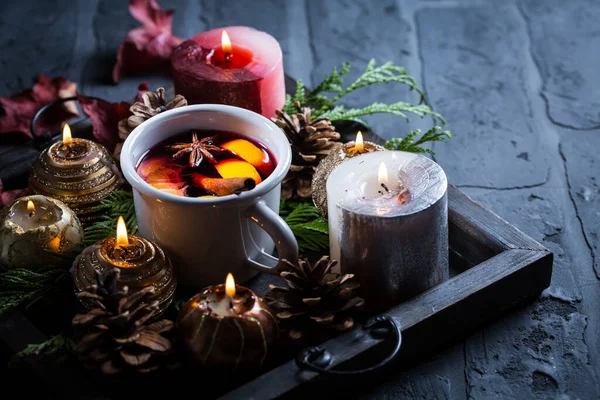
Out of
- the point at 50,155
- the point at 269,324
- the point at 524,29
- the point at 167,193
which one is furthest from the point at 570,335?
the point at 524,29

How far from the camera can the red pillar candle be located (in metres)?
0.95

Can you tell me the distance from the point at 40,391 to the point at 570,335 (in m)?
0.51

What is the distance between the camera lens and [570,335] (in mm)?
832

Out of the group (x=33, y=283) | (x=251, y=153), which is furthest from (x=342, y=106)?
(x=33, y=283)

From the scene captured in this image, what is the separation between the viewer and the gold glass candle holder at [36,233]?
0.81 metres

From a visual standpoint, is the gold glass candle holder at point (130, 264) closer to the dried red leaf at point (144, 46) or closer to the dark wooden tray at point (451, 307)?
the dark wooden tray at point (451, 307)

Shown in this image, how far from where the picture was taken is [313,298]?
77cm

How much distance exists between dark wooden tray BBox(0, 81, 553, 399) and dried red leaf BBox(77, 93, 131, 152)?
0.89 ft

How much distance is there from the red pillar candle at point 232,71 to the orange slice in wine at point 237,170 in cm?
13

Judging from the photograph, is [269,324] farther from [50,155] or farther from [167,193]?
[50,155]

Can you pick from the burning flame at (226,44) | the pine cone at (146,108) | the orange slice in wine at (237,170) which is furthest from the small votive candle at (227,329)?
the burning flame at (226,44)

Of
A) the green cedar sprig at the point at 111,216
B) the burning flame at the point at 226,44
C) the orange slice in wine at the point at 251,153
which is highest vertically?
the burning flame at the point at 226,44

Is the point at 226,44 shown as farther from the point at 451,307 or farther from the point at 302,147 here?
the point at 451,307

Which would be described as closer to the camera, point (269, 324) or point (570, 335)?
point (269, 324)
